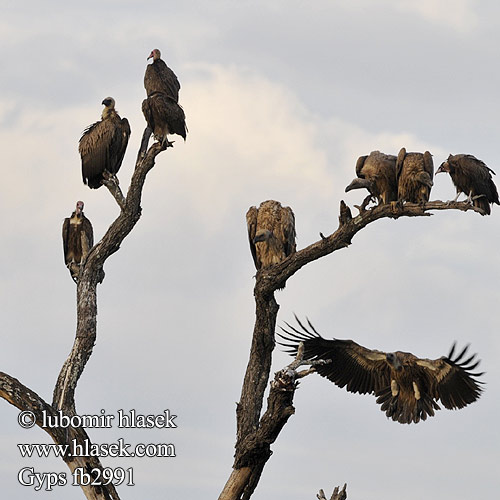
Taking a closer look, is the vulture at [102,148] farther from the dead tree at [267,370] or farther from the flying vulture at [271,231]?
the dead tree at [267,370]

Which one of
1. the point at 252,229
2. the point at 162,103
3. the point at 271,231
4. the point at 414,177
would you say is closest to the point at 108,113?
the point at 162,103

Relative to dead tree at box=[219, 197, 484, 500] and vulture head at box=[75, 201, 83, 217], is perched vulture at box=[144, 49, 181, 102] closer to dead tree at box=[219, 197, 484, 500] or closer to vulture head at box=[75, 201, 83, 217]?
vulture head at box=[75, 201, 83, 217]

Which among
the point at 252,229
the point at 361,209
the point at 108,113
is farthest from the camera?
the point at 108,113

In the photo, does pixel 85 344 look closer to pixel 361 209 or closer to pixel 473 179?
pixel 361 209

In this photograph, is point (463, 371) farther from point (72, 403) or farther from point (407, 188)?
point (72, 403)

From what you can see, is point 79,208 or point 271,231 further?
point 79,208

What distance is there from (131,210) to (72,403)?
221cm

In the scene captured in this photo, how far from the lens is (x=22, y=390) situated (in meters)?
10.2

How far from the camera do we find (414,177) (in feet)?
33.2

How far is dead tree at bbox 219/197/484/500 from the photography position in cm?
908

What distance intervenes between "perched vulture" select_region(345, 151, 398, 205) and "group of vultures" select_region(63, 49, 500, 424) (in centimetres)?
1

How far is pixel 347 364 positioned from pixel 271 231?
1871 mm

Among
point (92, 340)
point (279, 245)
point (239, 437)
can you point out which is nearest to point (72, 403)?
point (92, 340)

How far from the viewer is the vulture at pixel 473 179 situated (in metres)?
11.5
